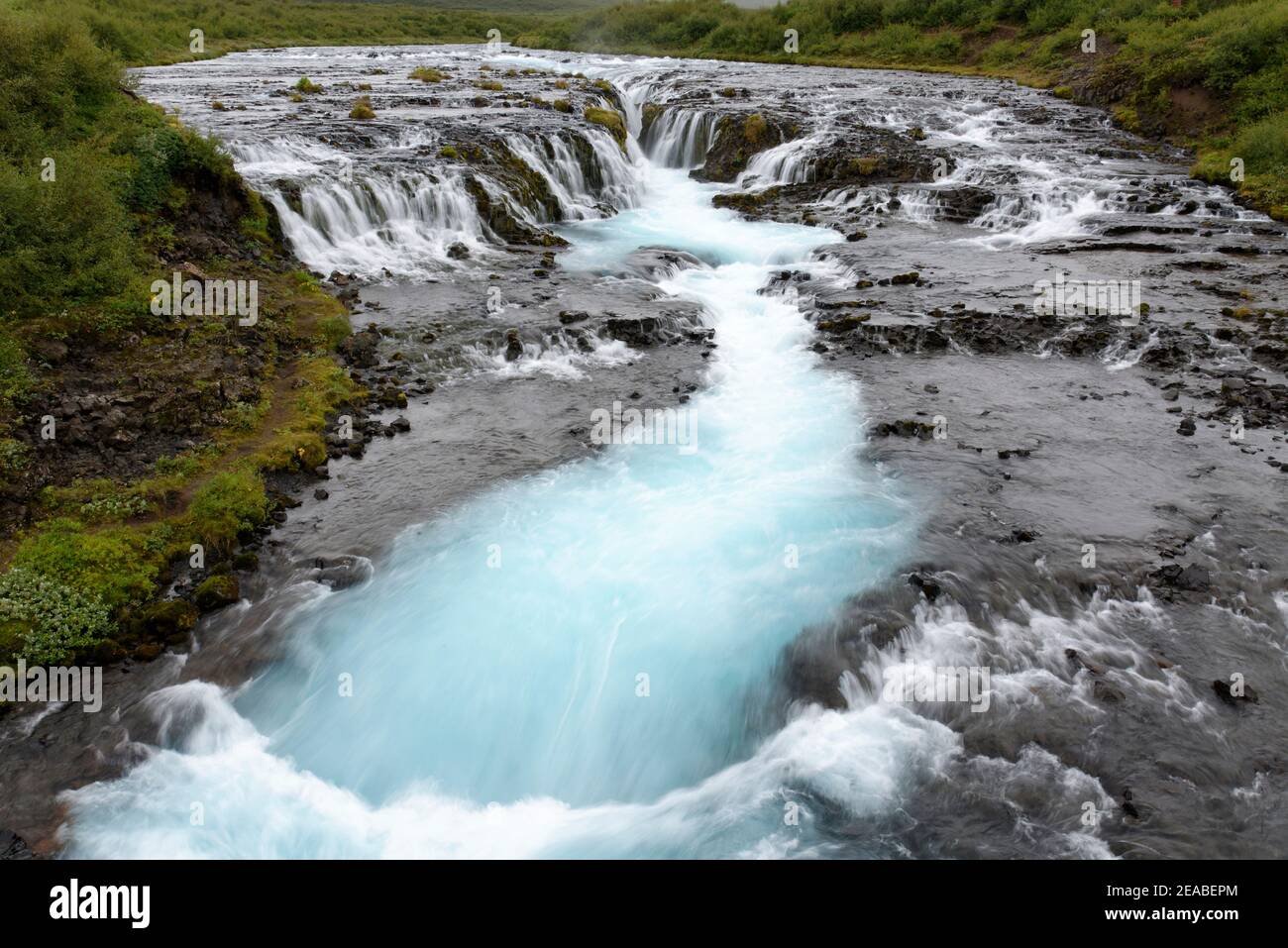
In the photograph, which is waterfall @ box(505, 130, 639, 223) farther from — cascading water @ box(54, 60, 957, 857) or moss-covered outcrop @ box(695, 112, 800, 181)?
cascading water @ box(54, 60, 957, 857)

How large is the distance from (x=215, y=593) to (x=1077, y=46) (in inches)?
2354

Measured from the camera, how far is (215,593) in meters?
10.4

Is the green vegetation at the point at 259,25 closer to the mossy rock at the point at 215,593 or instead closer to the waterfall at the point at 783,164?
the waterfall at the point at 783,164

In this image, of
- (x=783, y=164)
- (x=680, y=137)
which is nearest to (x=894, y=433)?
(x=783, y=164)

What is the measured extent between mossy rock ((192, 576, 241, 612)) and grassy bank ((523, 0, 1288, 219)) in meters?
31.3

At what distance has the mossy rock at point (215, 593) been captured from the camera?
34.0ft

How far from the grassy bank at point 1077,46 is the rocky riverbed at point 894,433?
9.56ft

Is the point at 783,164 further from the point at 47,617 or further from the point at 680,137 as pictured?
the point at 47,617

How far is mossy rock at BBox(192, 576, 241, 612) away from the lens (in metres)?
10.4

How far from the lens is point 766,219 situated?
90.8ft

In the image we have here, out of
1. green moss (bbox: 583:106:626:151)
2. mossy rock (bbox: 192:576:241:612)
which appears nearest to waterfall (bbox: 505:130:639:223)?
green moss (bbox: 583:106:626:151)
